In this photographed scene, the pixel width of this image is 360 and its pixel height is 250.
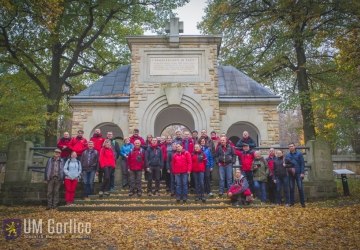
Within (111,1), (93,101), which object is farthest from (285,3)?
(93,101)

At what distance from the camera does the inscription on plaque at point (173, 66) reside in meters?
13.2


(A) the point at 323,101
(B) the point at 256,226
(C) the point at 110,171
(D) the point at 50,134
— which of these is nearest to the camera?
(B) the point at 256,226

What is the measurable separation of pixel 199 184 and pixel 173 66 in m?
5.95

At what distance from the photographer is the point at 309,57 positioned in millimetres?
17516

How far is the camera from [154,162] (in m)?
9.26

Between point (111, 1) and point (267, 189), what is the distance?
40.7 ft

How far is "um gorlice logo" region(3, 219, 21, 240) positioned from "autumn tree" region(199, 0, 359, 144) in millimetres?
12049

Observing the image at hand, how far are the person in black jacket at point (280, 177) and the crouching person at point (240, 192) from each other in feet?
3.87

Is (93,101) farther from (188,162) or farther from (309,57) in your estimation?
(309,57)

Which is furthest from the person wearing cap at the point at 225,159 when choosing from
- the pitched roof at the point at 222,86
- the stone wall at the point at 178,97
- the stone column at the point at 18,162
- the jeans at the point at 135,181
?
the stone column at the point at 18,162

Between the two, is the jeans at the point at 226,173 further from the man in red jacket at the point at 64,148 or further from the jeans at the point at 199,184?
the man in red jacket at the point at 64,148

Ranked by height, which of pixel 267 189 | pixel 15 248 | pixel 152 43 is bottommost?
pixel 15 248

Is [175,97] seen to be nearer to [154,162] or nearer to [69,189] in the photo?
[154,162]

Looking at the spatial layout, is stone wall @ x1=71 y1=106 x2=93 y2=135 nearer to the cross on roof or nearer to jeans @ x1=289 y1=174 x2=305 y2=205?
the cross on roof
